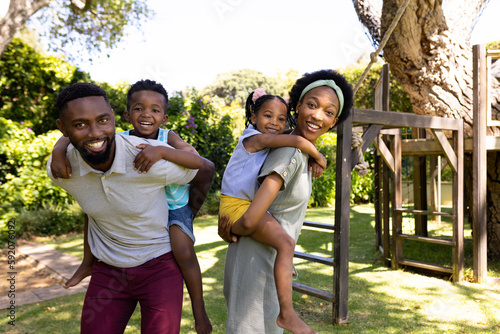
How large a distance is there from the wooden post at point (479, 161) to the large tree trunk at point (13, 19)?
252 inches

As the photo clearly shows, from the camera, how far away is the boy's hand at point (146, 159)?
157 cm

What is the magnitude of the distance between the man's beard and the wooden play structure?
9.10ft

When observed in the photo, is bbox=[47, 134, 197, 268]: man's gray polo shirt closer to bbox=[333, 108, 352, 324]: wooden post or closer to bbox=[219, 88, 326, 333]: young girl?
bbox=[219, 88, 326, 333]: young girl

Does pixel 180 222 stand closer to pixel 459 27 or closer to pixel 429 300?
pixel 429 300

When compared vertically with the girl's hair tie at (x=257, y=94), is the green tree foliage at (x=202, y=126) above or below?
above

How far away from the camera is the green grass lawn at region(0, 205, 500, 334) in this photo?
3.77 meters

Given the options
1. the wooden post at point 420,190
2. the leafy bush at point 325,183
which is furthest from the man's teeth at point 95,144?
the leafy bush at point 325,183

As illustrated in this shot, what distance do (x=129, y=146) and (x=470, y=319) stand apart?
151 inches

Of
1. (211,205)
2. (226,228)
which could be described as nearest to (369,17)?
(226,228)

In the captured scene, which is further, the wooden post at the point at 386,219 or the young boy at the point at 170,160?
the wooden post at the point at 386,219

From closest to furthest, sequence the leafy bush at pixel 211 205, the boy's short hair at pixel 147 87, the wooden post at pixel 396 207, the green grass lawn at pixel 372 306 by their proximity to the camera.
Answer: the boy's short hair at pixel 147 87, the green grass lawn at pixel 372 306, the wooden post at pixel 396 207, the leafy bush at pixel 211 205

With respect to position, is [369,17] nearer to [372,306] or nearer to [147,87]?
[372,306]

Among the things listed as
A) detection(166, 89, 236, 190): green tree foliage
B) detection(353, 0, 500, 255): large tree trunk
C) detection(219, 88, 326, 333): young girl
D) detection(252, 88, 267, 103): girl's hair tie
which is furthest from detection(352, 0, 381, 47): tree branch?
detection(219, 88, 326, 333): young girl

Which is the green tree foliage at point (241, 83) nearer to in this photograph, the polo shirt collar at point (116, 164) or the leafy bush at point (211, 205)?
the leafy bush at point (211, 205)
